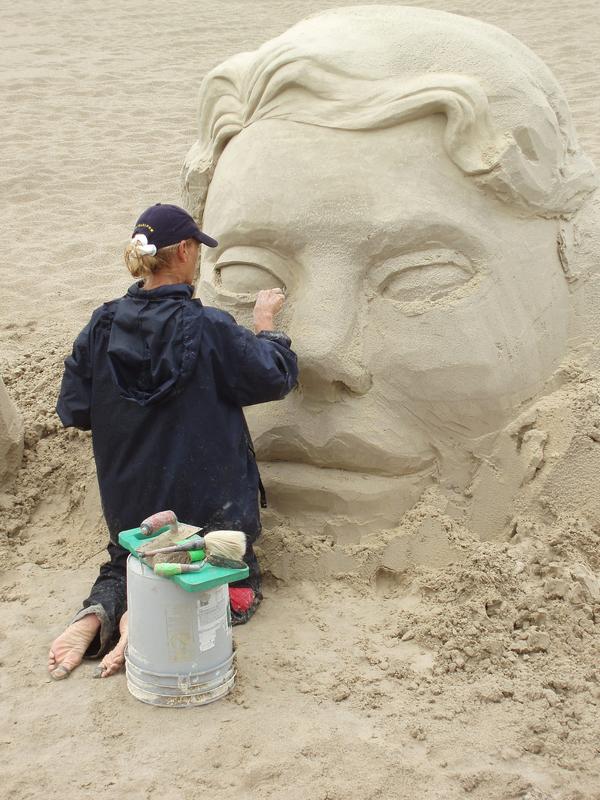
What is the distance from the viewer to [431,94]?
3.12 m

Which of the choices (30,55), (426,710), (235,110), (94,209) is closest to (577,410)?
(426,710)

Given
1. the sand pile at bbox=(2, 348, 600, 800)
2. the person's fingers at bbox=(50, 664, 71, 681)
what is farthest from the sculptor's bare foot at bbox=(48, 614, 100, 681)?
the sand pile at bbox=(2, 348, 600, 800)

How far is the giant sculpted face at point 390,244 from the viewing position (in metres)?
3.16

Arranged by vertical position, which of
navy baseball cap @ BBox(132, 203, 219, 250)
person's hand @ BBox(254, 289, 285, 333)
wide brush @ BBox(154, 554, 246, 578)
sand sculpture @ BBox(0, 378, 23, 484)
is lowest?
sand sculpture @ BBox(0, 378, 23, 484)

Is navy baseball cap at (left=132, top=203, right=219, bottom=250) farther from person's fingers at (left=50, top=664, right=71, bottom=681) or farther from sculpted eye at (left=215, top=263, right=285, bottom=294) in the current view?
person's fingers at (left=50, top=664, right=71, bottom=681)

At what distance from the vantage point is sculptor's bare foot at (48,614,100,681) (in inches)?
111

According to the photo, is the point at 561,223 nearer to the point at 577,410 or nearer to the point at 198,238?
the point at 577,410

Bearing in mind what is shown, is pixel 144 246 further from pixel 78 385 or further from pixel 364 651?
pixel 364 651

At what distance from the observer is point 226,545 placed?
257 centimetres

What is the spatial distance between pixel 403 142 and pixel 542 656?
4.92 ft

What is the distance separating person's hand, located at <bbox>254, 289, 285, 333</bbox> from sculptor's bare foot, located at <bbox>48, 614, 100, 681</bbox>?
94cm

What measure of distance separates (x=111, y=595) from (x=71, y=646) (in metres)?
0.20

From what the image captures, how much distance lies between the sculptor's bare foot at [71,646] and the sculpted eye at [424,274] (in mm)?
1274

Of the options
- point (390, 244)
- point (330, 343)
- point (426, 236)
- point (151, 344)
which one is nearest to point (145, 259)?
point (151, 344)
